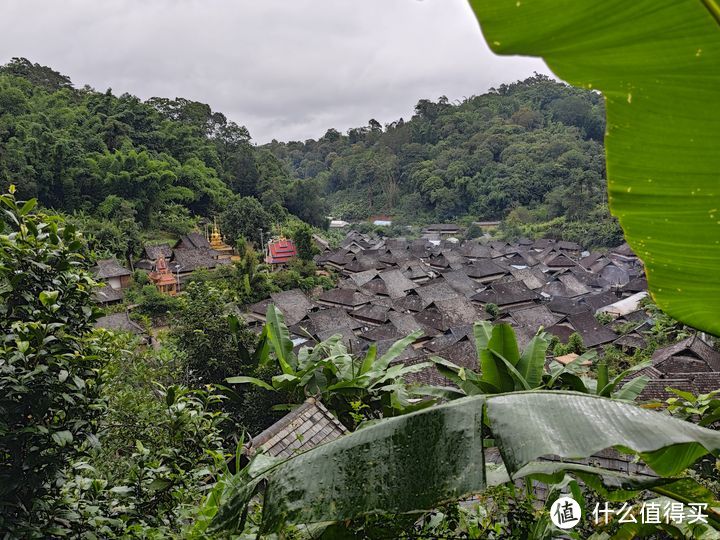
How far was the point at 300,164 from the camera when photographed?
63688 mm

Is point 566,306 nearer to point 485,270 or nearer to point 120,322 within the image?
point 485,270

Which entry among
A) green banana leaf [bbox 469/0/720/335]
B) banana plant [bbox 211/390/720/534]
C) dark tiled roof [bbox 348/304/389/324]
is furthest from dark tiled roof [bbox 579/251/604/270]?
banana plant [bbox 211/390/720/534]

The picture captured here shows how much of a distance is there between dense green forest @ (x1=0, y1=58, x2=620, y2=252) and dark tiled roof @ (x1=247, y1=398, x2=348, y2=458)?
13320mm

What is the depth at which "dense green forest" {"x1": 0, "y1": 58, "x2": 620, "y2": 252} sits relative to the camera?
21625mm

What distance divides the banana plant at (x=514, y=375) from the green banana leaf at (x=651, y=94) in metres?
1.13

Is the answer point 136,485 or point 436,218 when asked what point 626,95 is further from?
point 436,218

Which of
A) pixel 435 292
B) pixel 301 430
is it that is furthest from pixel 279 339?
pixel 435 292

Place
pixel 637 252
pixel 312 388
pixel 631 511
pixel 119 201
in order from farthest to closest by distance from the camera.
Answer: pixel 119 201
pixel 312 388
pixel 631 511
pixel 637 252

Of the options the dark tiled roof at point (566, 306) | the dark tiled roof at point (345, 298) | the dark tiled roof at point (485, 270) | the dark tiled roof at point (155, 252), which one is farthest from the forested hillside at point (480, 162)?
the dark tiled roof at point (155, 252)

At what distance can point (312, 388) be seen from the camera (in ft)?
11.6

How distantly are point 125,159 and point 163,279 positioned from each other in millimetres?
9195

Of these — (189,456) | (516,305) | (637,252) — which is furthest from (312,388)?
(516,305)

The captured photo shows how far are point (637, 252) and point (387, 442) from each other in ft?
2.15

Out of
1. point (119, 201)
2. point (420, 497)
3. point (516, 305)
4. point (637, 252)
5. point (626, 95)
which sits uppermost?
point (119, 201)
